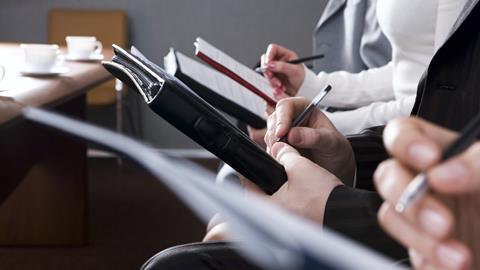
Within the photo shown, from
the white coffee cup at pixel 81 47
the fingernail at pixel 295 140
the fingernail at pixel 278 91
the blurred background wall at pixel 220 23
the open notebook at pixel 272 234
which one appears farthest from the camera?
the blurred background wall at pixel 220 23

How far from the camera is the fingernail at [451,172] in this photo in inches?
12.4

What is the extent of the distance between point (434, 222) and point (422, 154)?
30 millimetres

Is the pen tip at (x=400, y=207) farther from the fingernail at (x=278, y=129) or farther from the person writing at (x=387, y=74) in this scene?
the person writing at (x=387, y=74)

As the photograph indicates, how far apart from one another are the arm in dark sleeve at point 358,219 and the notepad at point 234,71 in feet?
2.24

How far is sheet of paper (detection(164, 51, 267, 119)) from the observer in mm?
1305

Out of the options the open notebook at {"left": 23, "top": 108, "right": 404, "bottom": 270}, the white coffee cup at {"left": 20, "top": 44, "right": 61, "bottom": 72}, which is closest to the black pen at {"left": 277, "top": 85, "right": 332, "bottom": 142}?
the open notebook at {"left": 23, "top": 108, "right": 404, "bottom": 270}

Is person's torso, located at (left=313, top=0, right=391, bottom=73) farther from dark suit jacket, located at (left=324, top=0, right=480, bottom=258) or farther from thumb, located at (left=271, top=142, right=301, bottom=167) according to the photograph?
thumb, located at (left=271, top=142, right=301, bottom=167)

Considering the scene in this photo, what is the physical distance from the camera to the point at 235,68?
4.83 feet

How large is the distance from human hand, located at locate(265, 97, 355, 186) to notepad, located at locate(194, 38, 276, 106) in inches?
15.8

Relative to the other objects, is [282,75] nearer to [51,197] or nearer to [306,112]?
[306,112]

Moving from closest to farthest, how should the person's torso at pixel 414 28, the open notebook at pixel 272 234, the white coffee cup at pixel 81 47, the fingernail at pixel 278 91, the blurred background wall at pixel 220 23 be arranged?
the open notebook at pixel 272 234 < the person's torso at pixel 414 28 < the fingernail at pixel 278 91 < the white coffee cup at pixel 81 47 < the blurred background wall at pixel 220 23

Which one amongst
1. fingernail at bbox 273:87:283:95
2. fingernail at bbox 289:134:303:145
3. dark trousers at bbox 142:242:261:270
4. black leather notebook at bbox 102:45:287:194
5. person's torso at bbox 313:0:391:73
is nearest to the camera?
black leather notebook at bbox 102:45:287:194

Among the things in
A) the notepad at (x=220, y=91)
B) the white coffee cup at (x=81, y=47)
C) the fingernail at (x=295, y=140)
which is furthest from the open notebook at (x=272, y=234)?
A: the white coffee cup at (x=81, y=47)

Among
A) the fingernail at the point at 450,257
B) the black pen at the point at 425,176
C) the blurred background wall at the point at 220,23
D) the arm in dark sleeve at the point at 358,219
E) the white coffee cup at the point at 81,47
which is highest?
the black pen at the point at 425,176
